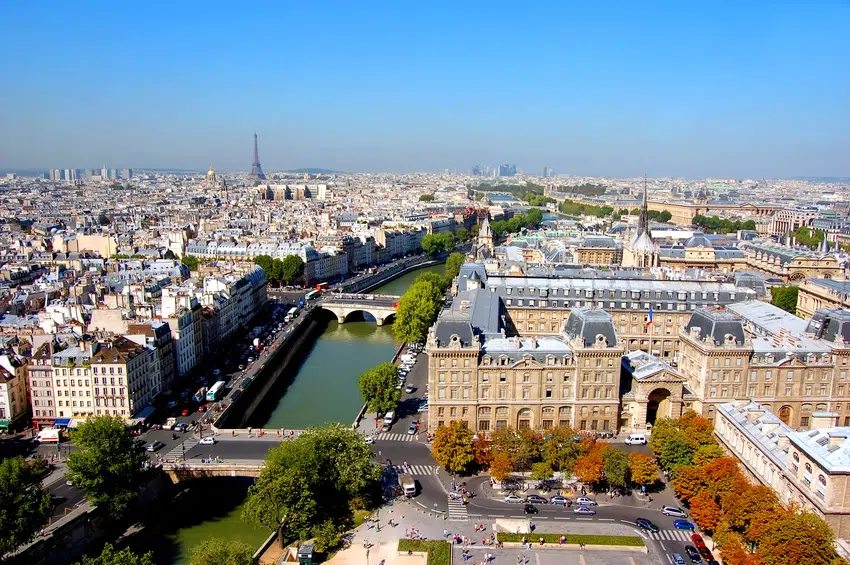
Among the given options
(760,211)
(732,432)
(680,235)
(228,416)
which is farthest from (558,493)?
(760,211)

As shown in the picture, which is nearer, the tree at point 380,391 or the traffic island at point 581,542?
the traffic island at point 581,542

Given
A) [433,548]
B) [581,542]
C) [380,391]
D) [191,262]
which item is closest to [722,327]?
[581,542]

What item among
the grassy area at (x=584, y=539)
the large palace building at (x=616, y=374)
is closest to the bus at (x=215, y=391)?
the large palace building at (x=616, y=374)

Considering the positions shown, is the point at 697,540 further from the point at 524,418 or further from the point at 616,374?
the point at 524,418

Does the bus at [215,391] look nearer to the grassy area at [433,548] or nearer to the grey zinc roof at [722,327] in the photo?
the grassy area at [433,548]

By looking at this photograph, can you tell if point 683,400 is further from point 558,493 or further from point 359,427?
point 359,427

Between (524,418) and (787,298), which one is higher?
(787,298)

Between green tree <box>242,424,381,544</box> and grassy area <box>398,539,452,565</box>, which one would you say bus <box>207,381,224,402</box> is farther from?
grassy area <box>398,539,452,565</box>

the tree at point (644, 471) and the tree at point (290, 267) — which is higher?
the tree at point (290, 267)
